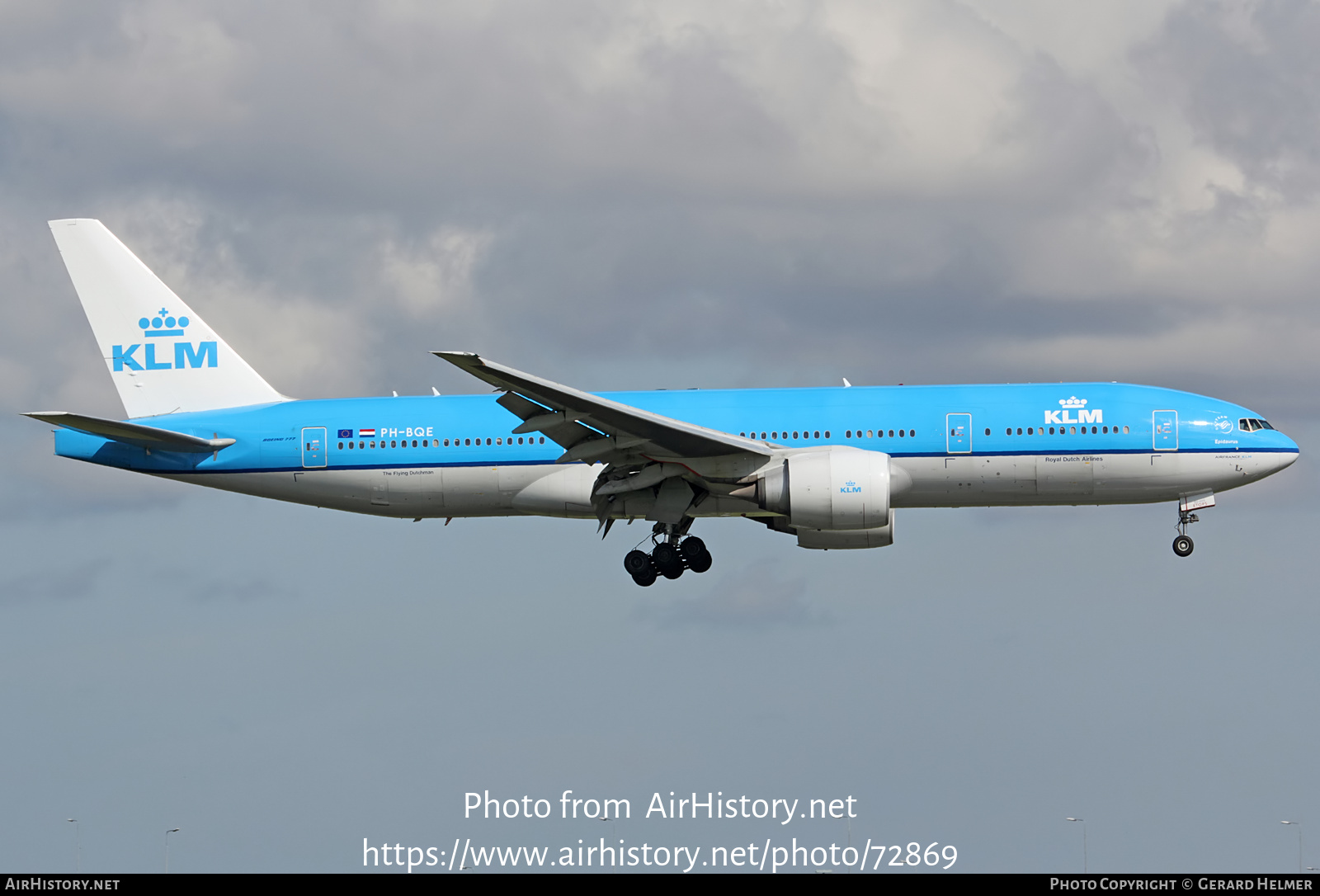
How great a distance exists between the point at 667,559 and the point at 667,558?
4 centimetres

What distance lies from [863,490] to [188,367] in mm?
20102

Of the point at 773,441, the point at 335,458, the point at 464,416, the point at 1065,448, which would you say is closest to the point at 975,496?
the point at 1065,448

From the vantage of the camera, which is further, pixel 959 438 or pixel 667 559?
pixel 667 559

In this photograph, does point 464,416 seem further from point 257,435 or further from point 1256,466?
point 1256,466

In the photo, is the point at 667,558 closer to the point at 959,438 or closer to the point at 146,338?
the point at 959,438

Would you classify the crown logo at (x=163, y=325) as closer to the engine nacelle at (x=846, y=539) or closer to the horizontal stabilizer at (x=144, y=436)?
the horizontal stabilizer at (x=144, y=436)

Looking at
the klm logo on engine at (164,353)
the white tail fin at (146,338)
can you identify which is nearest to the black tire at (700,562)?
the white tail fin at (146,338)

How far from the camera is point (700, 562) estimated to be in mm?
39812

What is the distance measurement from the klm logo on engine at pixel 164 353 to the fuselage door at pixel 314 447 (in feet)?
16.4

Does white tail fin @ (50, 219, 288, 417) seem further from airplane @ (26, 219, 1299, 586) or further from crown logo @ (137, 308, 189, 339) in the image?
airplane @ (26, 219, 1299, 586)

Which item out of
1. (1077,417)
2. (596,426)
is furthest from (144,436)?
(1077,417)

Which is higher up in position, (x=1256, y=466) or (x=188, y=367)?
→ (x=188, y=367)

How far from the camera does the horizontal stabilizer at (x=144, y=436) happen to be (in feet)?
124

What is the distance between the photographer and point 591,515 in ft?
127
